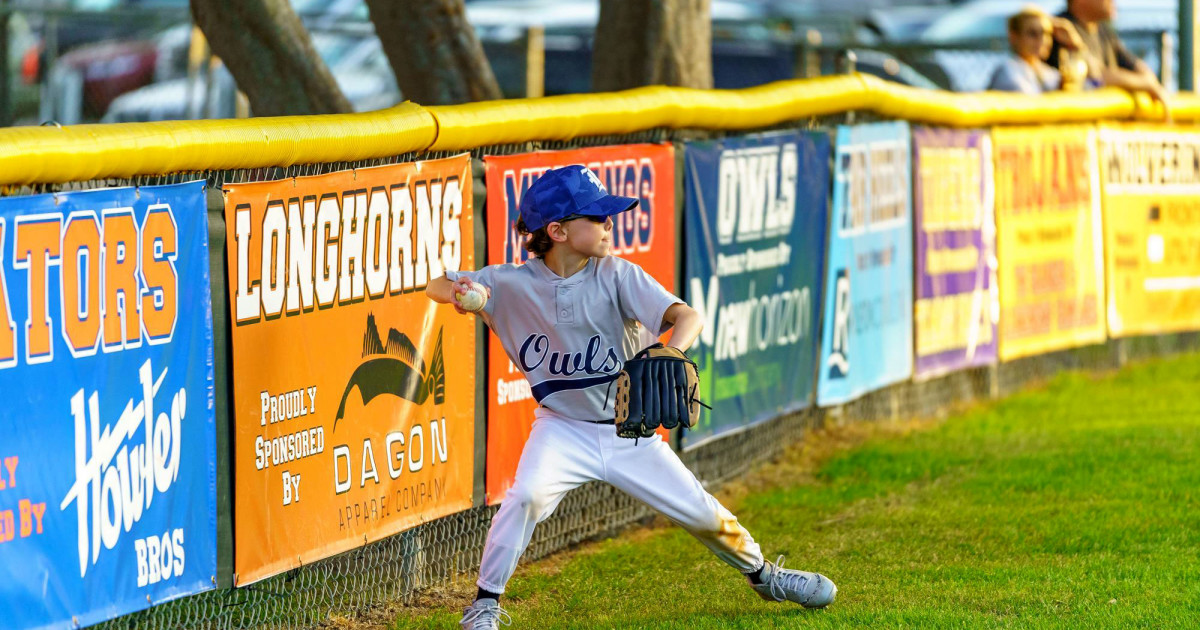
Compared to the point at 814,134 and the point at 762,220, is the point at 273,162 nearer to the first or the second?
the point at 762,220

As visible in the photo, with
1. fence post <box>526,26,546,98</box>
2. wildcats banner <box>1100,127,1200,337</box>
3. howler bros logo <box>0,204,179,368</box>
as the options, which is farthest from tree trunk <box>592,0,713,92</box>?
howler bros logo <box>0,204,179,368</box>

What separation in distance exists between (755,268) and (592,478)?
296 cm

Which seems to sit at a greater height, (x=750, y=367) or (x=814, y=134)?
(x=814, y=134)

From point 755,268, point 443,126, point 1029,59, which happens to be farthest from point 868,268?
point 443,126

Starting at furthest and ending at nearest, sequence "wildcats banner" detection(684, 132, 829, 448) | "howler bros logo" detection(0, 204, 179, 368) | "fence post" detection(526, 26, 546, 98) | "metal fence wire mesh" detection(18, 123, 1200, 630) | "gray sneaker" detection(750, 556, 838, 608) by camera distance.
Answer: "fence post" detection(526, 26, 546, 98) < "wildcats banner" detection(684, 132, 829, 448) < "gray sneaker" detection(750, 556, 838, 608) < "metal fence wire mesh" detection(18, 123, 1200, 630) < "howler bros logo" detection(0, 204, 179, 368)

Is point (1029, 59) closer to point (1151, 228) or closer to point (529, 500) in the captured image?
point (1151, 228)

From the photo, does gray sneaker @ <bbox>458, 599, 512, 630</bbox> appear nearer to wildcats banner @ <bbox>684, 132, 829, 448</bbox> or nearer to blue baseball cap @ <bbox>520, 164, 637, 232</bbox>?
blue baseball cap @ <bbox>520, 164, 637, 232</bbox>

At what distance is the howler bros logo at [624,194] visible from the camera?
251 inches

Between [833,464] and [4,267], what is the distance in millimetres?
4920

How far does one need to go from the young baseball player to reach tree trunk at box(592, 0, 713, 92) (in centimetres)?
458

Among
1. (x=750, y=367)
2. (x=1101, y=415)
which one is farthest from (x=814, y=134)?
(x=1101, y=415)

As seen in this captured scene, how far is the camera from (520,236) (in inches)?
251

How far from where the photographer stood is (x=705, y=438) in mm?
7504

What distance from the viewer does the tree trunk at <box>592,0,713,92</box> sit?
9625mm
